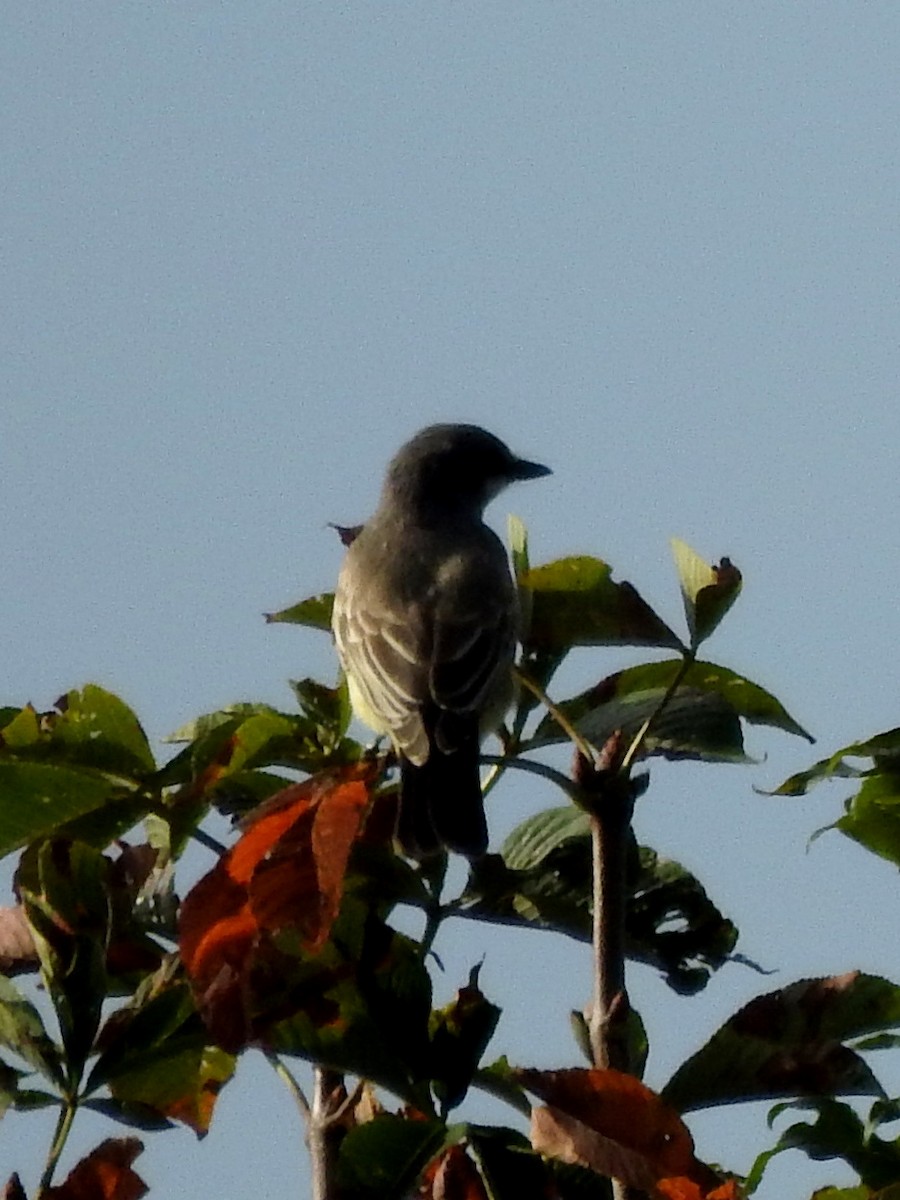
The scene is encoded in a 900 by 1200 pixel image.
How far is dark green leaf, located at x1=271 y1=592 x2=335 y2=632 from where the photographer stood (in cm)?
373

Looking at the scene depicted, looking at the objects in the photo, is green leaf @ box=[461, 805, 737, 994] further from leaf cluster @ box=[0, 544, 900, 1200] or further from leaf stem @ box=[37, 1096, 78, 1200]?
leaf stem @ box=[37, 1096, 78, 1200]

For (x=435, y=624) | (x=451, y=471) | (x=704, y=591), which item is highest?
(x=451, y=471)

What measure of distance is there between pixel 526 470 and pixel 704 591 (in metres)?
4.43

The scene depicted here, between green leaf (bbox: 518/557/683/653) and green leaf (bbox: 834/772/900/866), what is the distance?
445 mm

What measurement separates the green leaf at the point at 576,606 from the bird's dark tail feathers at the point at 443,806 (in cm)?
37

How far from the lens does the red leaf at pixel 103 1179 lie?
9.04ft

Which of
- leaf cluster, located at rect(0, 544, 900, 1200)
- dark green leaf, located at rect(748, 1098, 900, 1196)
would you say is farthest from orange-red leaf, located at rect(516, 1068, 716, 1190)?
dark green leaf, located at rect(748, 1098, 900, 1196)

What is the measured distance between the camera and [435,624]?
573 centimetres

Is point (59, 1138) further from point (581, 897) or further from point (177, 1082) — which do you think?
point (581, 897)

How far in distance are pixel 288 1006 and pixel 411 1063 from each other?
191 millimetres

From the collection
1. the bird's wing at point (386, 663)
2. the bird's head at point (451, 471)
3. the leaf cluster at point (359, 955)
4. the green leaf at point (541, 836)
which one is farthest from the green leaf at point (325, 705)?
the bird's head at point (451, 471)

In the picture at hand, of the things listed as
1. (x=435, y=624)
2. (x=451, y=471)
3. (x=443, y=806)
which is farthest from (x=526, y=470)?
(x=443, y=806)

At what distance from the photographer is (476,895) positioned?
3.09 m

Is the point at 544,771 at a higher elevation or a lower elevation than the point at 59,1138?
higher
